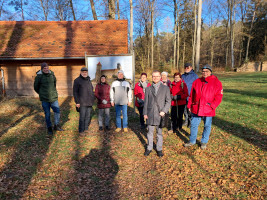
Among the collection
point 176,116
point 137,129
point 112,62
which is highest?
point 112,62

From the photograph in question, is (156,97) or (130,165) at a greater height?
(156,97)

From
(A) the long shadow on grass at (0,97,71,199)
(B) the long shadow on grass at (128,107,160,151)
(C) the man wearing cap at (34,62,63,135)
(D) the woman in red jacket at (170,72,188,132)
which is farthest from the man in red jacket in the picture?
(C) the man wearing cap at (34,62,63,135)

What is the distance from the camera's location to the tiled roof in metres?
11.9

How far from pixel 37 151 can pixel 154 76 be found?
3.73 meters

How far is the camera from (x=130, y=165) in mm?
4316

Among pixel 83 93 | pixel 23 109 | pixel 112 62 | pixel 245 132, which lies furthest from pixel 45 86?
pixel 245 132

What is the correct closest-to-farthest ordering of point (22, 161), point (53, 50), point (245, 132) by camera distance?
point (22, 161)
point (245, 132)
point (53, 50)

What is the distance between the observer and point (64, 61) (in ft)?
41.4

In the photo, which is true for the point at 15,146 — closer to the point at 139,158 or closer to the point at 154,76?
the point at 139,158

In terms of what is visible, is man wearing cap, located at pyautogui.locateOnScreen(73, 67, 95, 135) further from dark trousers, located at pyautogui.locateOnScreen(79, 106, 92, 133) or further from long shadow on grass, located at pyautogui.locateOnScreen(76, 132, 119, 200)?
long shadow on grass, located at pyautogui.locateOnScreen(76, 132, 119, 200)

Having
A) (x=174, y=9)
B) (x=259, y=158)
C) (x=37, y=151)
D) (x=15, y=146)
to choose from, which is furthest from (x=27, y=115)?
(x=174, y=9)

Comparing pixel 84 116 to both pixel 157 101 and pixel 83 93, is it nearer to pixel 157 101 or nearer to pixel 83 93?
pixel 83 93

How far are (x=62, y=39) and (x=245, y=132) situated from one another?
1244 cm

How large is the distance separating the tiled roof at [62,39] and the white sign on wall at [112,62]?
3803mm
